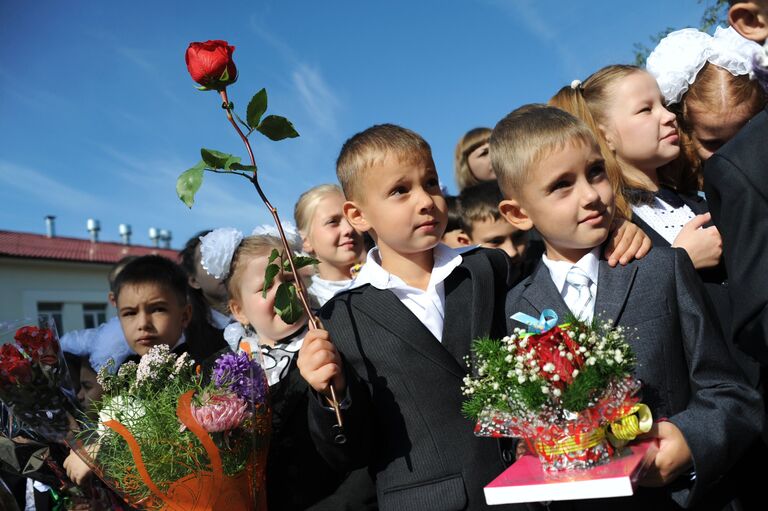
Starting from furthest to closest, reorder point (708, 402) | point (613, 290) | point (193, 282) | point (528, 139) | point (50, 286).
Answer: point (50, 286) < point (193, 282) < point (528, 139) < point (613, 290) < point (708, 402)

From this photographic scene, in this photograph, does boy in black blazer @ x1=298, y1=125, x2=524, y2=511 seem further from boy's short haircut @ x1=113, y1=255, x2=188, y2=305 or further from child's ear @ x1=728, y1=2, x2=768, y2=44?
boy's short haircut @ x1=113, y1=255, x2=188, y2=305

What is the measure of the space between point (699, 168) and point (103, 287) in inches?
1340

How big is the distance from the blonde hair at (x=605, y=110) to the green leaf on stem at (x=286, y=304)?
157 cm

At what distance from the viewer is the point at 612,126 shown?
10.8 ft

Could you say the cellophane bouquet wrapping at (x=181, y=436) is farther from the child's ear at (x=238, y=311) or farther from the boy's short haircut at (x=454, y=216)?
the boy's short haircut at (x=454, y=216)

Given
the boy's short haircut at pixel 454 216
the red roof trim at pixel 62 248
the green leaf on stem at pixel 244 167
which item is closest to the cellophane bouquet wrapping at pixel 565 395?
the green leaf on stem at pixel 244 167

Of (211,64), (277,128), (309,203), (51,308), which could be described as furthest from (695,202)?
(51,308)

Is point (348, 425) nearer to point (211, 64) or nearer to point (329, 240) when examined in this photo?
point (211, 64)

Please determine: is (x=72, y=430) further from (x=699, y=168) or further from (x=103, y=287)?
(x=103, y=287)

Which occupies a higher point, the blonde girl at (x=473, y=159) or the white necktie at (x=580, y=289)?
the blonde girl at (x=473, y=159)

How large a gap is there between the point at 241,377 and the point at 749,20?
6.14ft

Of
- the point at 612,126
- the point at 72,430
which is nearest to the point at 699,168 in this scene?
the point at 612,126

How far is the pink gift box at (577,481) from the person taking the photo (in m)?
1.68

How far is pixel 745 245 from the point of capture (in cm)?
193
